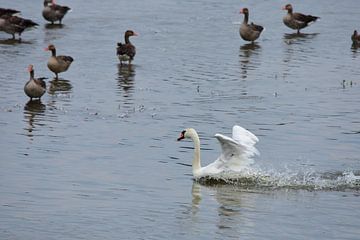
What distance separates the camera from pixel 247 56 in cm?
2427

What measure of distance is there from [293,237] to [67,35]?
17.4 meters

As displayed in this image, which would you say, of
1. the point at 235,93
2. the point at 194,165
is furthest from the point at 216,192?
the point at 235,93

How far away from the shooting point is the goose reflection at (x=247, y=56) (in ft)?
73.1

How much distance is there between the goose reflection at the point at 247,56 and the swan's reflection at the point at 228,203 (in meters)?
8.44

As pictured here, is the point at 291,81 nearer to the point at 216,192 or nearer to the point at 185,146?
the point at 185,146

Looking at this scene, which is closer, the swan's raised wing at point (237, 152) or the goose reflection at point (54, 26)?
the swan's raised wing at point (237, 152)

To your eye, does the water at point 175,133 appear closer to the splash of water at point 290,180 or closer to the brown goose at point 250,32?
the splash of water at point 290,180

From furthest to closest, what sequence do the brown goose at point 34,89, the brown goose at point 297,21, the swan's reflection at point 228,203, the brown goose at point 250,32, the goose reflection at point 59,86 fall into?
the brown goose at point 297,21
the brown goose at point 250,32
the goose reflection at point 59,86
the brown goose at point 34,89
the swan's reflection at point 228,203

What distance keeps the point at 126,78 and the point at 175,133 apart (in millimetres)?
5464

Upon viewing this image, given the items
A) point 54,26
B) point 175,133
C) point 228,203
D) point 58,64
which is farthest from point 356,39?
point 228,203

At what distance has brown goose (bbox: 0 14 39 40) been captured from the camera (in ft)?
86.6

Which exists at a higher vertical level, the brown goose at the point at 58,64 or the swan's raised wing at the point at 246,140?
the brown goose at the point at 58,64

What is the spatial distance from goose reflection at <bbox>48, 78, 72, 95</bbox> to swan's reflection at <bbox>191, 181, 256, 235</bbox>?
7123 millimetres

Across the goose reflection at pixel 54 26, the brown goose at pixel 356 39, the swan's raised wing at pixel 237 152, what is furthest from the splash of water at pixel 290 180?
the goose reflection at pixel 54 26
